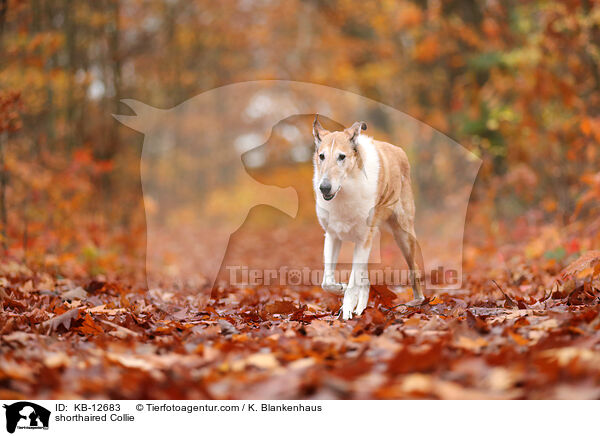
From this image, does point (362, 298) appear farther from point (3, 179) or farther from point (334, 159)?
point (3, 179)

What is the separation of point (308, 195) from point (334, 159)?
6154 mm

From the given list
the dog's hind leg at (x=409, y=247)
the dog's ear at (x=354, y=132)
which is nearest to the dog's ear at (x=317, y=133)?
the dog's ear at (x=354, y=132)

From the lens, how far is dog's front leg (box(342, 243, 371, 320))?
4.88 metres

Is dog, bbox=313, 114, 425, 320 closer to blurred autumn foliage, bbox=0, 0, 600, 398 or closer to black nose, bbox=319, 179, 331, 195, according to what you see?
black nose, bbox=319, 179, 331, 195

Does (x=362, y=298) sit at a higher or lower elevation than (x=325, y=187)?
lower

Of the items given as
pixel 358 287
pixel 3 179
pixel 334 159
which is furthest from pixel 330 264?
pixel 3 179

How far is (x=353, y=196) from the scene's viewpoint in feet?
16.7

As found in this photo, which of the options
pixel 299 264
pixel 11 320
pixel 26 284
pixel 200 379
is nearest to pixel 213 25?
pixel 299 264

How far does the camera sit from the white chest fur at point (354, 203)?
5.07m
